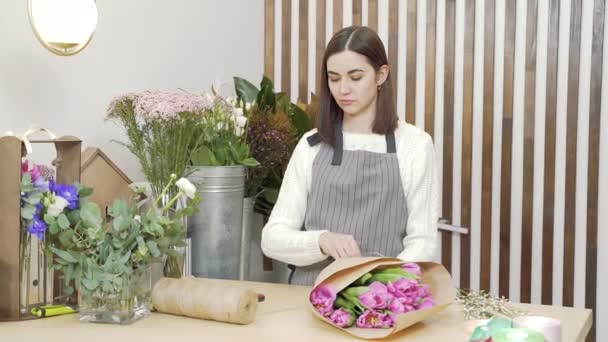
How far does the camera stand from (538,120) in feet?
10.8

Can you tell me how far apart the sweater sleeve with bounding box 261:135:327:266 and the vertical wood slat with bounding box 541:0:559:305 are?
1.36 meters

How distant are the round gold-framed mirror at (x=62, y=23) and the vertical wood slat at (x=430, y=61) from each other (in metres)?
1.64

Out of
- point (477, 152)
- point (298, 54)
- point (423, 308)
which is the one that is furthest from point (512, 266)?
point (423, 308)

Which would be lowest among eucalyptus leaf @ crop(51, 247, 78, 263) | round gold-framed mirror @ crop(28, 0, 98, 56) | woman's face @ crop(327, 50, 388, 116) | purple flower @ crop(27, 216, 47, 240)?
eucalyptus leaf @ crop(51, 247, 78, 263)

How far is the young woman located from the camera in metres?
2.20

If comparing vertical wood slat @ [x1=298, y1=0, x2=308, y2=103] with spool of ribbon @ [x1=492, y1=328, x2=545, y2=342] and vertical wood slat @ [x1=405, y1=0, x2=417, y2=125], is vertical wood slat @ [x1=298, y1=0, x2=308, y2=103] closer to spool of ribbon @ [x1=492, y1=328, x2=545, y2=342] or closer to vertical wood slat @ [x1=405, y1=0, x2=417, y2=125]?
vertical wood slat @ [x1=405, y1=0, x2=417, y2=125]

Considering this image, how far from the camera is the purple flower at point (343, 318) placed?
1.65m

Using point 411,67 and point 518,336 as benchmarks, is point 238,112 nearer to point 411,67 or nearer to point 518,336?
point 411,67

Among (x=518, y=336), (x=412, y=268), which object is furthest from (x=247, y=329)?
(x=518, y=336)

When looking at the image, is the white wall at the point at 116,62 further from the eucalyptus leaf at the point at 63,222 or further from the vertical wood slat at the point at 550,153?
the vertical wood slat at the point at 550,153

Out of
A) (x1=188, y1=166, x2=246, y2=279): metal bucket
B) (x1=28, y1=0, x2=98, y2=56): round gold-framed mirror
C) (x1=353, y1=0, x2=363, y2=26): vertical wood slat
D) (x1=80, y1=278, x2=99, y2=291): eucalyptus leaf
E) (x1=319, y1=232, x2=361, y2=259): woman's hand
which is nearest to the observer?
(x1=80, y1=278, x2=99, y2=291): eucalyptus leaf

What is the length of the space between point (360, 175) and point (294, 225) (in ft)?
0.76

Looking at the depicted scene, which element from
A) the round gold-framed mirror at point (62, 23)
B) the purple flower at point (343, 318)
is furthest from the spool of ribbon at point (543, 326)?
the round gold-framed mirror at point (62, 23)

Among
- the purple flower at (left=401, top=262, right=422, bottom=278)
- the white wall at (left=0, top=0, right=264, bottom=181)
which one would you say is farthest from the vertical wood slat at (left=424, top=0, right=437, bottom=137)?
the purple flower at (left=401, top=262, right=422, bottom=278)
